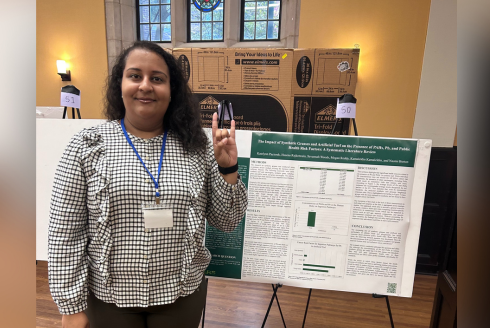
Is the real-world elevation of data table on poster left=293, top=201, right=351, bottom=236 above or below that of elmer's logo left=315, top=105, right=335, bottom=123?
below

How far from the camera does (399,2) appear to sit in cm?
312

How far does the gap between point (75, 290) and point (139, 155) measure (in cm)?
47

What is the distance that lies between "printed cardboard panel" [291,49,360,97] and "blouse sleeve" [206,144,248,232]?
1.20 m

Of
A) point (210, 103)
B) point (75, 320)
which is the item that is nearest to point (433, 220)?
point (210, 103)

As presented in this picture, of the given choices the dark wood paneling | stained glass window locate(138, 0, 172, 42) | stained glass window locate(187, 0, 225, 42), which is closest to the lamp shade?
stained glass window locate(138, 0, 172, 42)

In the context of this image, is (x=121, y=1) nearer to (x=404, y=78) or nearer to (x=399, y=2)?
(x=399, y=2)

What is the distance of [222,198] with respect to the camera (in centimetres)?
97

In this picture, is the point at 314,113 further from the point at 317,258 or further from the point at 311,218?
the point at 317,258

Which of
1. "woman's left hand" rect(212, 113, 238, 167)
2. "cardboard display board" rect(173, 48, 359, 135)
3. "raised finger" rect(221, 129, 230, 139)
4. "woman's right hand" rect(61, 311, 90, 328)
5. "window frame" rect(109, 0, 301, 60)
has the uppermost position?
"window frame" rect(109, 0, 301, 60)

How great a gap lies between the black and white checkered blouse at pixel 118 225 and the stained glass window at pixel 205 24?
12.7 feet

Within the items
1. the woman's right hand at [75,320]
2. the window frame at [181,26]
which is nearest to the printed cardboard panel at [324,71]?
the woman's right hand at [75,320]

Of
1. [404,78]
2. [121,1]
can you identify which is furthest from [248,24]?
[404,78]

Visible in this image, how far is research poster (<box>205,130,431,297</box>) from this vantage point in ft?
4.07

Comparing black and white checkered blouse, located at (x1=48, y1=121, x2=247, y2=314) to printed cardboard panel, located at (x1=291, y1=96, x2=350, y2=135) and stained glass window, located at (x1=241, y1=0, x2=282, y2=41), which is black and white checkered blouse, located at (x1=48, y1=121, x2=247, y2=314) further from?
stained glass window, located at (x1=241, y1=0, x2=282, y2=41)
